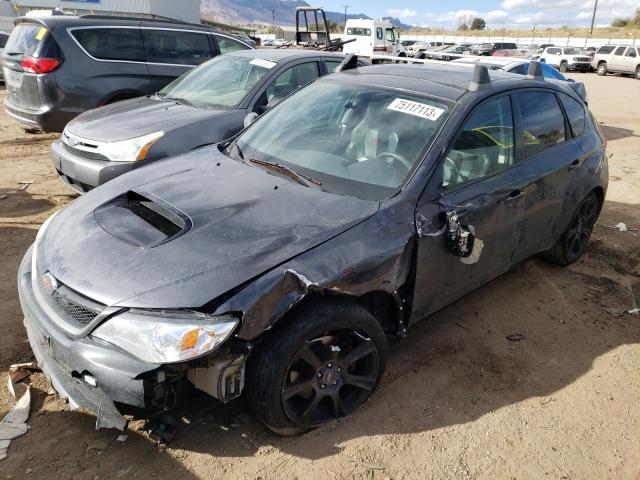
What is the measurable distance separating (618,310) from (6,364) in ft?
14.3

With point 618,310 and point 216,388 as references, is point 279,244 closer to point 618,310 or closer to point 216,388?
point 216,388

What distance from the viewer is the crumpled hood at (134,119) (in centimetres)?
493

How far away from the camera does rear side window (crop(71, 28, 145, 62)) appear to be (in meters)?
6.98

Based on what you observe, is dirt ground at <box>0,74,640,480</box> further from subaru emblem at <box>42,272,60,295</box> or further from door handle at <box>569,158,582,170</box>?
door handle at <box>569,158,582,170</box>

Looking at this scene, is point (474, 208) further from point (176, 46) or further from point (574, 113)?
point (176, 46)

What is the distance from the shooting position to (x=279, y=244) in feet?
7.90

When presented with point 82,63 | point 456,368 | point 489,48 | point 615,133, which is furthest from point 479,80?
point 489,48

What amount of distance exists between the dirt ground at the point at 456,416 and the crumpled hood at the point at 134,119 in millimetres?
1362

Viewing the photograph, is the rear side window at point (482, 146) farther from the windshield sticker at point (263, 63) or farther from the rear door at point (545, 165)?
the windshield sticker at point (263, 63)

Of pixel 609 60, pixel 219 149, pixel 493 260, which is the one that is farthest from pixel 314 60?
pixel 609 60

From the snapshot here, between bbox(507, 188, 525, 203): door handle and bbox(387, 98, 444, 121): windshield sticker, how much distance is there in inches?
29.8

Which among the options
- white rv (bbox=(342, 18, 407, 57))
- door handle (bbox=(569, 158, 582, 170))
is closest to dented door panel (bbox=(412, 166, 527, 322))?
door handle (bbox=(569, 158, 582, 170))

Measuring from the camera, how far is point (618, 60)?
95.0 feet

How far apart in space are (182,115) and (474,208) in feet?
11.1
